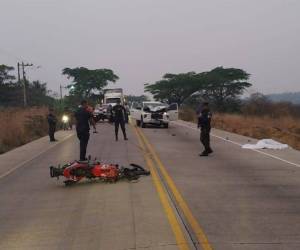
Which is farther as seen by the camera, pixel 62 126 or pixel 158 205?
pixel 62 126

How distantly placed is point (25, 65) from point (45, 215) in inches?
2388

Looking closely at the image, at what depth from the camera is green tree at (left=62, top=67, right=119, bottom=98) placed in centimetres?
9212

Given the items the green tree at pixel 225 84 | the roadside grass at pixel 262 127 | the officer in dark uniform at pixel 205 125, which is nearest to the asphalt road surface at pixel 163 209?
the officer in dark uniform at pixel 205 125

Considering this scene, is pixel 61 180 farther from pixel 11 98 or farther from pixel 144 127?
pixel 11 98

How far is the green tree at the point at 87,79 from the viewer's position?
92.1 meters

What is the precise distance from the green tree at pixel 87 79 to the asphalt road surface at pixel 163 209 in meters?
76.3

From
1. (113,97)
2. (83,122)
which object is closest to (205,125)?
(83,122)

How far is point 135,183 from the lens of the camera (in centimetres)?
1231

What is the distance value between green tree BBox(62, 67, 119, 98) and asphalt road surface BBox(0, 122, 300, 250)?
250 feet

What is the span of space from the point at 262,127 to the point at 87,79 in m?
57.0

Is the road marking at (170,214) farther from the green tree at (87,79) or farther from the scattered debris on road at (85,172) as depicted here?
the green tree at (87,79)

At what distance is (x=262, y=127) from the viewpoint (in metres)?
38.6

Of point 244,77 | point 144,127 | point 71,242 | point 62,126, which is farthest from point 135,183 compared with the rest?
point 244,77

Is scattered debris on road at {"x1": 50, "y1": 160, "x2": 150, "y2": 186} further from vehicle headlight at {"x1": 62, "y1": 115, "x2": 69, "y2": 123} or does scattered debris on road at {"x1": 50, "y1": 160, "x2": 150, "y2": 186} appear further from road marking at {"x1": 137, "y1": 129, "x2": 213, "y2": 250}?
vehicle headlight at {"x1": 62, "y1": 115, "x2": 69, "y2": 123}
